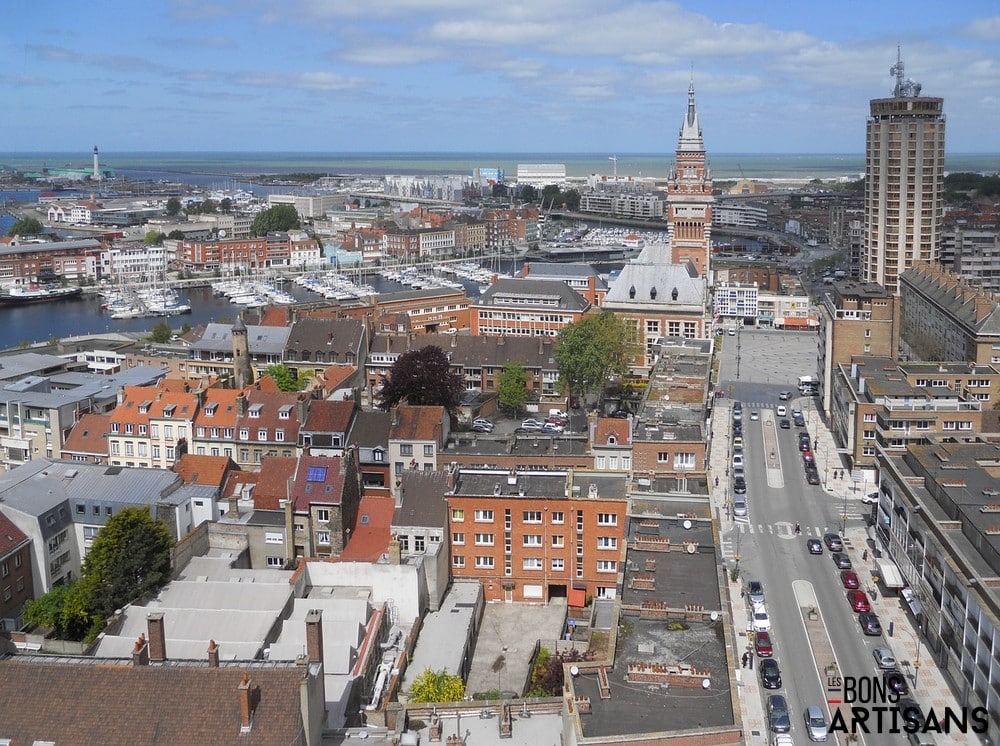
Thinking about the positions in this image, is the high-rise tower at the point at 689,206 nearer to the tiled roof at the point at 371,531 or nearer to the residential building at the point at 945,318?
the residential building at the point at 945,318

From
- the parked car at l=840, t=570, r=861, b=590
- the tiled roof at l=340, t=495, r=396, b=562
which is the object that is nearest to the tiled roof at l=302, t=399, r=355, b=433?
the tiled roof at l=340, t=495, r=396, b=562

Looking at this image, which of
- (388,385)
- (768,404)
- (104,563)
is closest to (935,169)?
(768,404)

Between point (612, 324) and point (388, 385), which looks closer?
point (388, 385)

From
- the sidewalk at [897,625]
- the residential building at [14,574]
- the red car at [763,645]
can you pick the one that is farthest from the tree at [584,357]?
the residential building at [14,574]

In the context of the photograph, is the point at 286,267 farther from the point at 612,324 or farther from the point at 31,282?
the point at 612,324

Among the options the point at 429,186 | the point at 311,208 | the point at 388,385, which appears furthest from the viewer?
the point at 429,186

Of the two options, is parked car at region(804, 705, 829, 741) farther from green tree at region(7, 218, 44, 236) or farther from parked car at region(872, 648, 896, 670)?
green tree at region(7, 218, 44, 236)

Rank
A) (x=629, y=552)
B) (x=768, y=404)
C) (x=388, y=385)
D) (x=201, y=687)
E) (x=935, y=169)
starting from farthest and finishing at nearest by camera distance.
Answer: (x=935, y=169) → (x=768, y=404) → (x=388, y=385) → (x=629, y=552) → (x=201, y=687)

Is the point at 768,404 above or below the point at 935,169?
below
